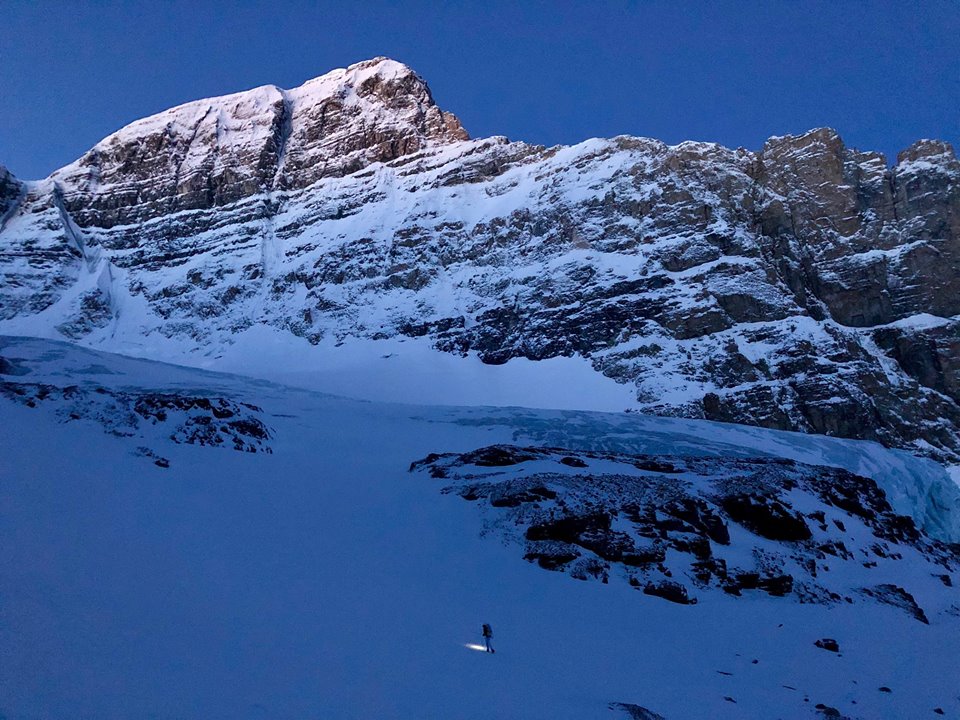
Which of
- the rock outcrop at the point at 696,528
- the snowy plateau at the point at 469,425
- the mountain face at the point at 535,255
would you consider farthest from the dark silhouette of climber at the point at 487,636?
the mountain face at the point at 535,255

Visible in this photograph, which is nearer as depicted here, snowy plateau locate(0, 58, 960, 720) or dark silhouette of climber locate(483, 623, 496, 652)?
snowy plateau locate(0, 58, 960, 720)

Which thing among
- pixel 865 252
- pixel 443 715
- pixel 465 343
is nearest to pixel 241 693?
pixel 443 715

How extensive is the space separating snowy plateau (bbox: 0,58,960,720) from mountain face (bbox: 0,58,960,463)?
1.39 feet

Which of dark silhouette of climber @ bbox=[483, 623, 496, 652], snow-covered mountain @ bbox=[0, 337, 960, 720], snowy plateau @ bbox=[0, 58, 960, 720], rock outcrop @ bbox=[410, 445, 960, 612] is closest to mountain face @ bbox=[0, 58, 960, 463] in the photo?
snowy plateau @ bbox=[0, 58, 960, 720]

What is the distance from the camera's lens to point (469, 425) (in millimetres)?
37438

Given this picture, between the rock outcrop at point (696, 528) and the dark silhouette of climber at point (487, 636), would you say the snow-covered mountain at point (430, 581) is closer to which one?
the rock outcrop at point (696, 528)

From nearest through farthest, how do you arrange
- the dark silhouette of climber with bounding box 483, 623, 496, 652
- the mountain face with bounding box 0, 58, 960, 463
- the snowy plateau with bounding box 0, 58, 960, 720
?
the snowy plateau with bounding box 0, 58, 960, 720
the dark silhouette of climber with bounding box 483, 623, 496, 652
the mountain face with bounding box 0, 58, 960, 463

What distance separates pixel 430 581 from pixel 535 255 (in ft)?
254

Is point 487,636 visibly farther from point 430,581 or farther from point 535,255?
point 535,255

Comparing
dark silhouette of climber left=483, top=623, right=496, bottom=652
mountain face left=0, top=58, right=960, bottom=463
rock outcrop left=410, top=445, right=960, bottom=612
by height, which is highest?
mountain face left=0, top=58, right=960, bottom=463

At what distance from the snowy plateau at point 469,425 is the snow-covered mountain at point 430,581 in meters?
0.08

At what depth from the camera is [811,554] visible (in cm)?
1720

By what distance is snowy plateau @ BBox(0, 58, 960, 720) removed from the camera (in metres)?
9.17

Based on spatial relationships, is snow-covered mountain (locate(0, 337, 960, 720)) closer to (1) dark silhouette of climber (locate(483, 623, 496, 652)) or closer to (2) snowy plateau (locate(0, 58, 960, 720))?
(2) snowy plateau (locate(0, 58, 960, 720))
